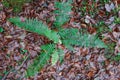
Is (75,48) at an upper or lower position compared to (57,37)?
lower

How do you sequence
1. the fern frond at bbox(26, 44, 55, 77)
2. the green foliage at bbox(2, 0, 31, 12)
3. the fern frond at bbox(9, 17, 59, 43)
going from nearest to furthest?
1. the fern frond at bbox(9, 17, 59, 43)
2. the fern frond at bbox(26, 44, 55, 77)
3. the green foliage at bbox(2, 0, 31, 12)

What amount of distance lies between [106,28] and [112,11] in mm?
339

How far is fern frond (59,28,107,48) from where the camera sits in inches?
157

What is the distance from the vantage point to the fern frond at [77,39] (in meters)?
3.99

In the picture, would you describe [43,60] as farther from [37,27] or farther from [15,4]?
[15,4]

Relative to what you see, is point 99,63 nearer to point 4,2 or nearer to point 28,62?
point 28,62

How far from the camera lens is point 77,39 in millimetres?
4082

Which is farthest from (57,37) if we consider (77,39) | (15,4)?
(15,4)

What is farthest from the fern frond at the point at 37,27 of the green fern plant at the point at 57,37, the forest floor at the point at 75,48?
the forest floor at the point at 75,48

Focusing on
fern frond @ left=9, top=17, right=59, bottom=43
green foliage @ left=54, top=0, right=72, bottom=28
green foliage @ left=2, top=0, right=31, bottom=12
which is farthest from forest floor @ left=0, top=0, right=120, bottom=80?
fern frond @ left=9, top=17, right=59, bottom=43

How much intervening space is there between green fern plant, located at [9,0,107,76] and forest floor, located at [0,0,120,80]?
0.71ft

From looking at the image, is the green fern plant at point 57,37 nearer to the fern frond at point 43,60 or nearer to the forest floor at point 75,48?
the fern frond at point 43,60

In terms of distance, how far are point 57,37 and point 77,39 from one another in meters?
0.36

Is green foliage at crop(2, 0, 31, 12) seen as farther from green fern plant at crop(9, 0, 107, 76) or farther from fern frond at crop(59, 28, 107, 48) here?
fern frond at crop(59, 28, 107, 48)
